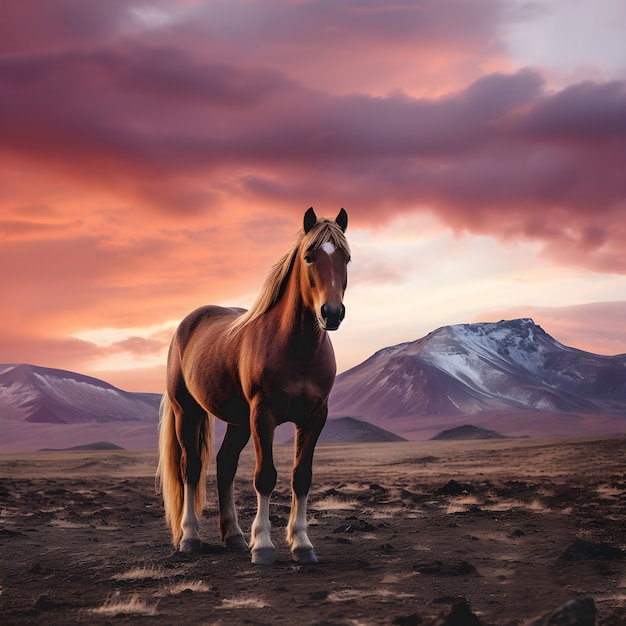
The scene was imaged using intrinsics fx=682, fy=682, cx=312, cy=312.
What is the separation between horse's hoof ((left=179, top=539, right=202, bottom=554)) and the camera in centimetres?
877

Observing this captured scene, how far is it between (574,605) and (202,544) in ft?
18.6

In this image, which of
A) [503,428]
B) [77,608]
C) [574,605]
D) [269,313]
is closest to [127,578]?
[77,608]

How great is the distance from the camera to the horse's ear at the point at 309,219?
7180 mm

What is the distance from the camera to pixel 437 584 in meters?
6.50

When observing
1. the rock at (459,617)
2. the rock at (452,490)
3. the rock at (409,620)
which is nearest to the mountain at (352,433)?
the rock at (452,490)

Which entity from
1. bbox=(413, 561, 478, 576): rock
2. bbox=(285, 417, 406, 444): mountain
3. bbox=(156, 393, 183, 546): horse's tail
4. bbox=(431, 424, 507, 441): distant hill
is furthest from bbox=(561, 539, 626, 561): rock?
bbox=(431, 424, 507, 441): distant hill

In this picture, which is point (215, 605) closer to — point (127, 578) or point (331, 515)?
point (127, 578)

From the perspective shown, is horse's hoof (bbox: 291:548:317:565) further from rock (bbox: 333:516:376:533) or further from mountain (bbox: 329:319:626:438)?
mountain (bbox: 329:319:626:438)

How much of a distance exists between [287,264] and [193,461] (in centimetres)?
352

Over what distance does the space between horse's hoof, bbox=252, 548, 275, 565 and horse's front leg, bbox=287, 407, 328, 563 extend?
254 millimetres

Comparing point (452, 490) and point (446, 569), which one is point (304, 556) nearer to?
point (446, 569)

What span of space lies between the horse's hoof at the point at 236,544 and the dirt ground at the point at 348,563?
19 cm

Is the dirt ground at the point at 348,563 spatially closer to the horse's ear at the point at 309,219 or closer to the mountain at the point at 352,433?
the horse's ear at the point at 309,219

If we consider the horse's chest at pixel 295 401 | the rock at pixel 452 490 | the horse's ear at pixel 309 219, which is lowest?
the rock at pixel 452 490
